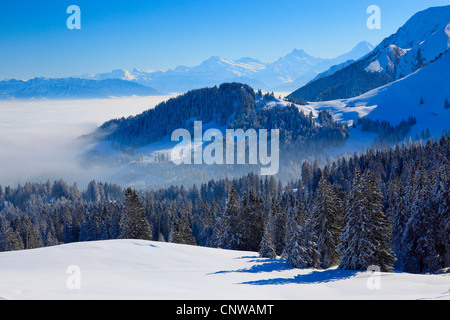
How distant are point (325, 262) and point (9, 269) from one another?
94.3 feet

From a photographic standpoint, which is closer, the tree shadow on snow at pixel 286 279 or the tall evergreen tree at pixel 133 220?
the tree shadow on snow at pixel 286 279

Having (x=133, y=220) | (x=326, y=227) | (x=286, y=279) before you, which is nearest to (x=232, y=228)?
(x=133, y=220)

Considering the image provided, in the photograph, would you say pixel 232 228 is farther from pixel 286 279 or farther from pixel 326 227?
pixel 286 279

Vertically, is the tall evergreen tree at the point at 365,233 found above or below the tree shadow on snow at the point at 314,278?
above

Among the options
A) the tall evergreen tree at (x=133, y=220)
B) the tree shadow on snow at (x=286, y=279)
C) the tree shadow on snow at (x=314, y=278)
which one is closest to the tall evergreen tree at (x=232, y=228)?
the tall evergreen tree at (x=133, y=220)

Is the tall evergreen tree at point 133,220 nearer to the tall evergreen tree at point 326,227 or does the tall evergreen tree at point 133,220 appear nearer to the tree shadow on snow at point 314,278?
the tall evergreen tree at point 326,227

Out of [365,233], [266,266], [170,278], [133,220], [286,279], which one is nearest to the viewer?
[170,278]

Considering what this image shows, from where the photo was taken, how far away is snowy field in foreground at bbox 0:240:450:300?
17.7 m

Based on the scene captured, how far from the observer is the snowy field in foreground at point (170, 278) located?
17688mm

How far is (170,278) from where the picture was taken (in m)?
22.8

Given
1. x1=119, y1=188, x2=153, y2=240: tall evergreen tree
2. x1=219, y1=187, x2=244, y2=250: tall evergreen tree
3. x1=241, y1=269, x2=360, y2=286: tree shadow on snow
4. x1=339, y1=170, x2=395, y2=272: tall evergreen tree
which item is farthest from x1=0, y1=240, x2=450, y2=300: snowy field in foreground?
x1=119, y1=188, x2=153, y2=240: tall evergreen tree

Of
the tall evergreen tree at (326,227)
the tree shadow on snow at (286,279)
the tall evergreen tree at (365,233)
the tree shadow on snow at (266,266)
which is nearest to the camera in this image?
the tree shadow on snow at (286,279)

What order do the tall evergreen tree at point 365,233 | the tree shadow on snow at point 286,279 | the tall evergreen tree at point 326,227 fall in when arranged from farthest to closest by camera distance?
the tall evergreen tree at point 326,227, the tall evergreen tree at point 365,233, the tree shadow on snow at point 286,279
